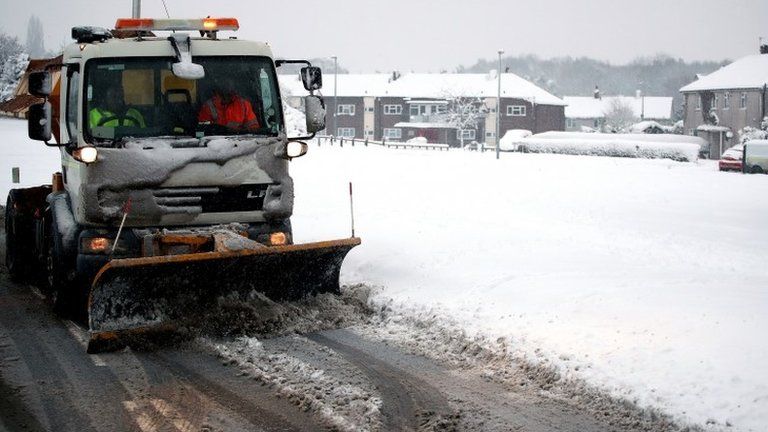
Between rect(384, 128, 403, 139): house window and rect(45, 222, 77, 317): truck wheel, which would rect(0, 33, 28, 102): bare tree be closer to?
rect(384, 128, 403, 139): house window

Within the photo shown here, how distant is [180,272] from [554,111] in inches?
3441

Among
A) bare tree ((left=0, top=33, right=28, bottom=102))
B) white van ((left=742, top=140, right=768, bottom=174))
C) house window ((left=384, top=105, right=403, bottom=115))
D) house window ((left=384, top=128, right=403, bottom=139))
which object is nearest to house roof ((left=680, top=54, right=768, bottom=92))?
white van ((left=742, top=140, right=768, bottom=174))

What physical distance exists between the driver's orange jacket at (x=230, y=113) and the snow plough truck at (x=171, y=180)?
1cm

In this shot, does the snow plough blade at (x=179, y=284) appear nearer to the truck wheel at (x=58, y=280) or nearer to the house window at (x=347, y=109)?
the truck wheel at (x=58, y=280)

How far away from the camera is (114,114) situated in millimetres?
7945

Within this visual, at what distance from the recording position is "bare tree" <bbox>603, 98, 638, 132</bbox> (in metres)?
108

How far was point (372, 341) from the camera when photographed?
7777 mm

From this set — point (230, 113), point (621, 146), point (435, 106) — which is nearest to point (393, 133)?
point (435, 106)

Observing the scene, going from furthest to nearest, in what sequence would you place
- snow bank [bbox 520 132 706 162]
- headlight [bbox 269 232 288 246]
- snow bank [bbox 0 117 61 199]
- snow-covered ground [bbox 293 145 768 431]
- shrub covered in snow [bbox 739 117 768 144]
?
shrub covered in snow [bbox 739 117 768 144] → snow bank [bbox 520 132 706 162] → snow bank [bbox 0 117 61 199] → headlight [bbox 269 232 288 246] → snow-covered ground [bbox 293 145 768 431]

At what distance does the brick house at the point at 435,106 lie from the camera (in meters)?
90.2

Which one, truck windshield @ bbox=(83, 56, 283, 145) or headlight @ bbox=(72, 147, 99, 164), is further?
truck windshield @ bbox=(83, 56, 283, 145)

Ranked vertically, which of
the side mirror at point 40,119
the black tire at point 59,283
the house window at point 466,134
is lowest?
the black tire at point 59,283

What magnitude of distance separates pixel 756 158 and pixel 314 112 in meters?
37.2

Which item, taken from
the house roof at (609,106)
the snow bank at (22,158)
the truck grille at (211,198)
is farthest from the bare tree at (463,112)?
the truck grille at (211,198)
